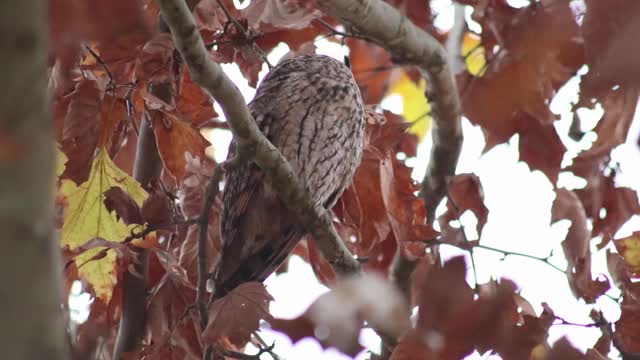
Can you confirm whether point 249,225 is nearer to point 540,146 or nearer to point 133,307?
point 133,307

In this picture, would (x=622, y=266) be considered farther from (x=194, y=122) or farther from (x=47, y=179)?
(x=47, y=179)

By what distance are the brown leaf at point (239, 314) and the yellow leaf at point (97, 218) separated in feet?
1.30

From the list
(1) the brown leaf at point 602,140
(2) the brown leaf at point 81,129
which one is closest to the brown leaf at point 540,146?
(1) the brown leaf at point 602,140

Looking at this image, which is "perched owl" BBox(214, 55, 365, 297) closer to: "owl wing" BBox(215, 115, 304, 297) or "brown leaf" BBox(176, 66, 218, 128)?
"owl wing" BBox(215, 115, 304, 297)

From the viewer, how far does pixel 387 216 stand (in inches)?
107

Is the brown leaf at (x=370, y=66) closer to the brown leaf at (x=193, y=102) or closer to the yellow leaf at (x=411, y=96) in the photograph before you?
the yellow leaf at (x=411, y=96)

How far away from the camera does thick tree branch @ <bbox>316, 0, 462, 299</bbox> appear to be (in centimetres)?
272

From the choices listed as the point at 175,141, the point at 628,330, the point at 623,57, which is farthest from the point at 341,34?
the point at 623,57

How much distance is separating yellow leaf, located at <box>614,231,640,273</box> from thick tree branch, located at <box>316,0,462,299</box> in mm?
839

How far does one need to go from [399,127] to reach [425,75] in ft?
2.13

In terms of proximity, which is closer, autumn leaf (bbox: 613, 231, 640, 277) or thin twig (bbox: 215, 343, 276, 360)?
thin twig (bbox: 215, 343, 276, 360)

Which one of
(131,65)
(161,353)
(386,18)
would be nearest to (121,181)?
(131,65)

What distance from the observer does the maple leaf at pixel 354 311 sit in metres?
1.27

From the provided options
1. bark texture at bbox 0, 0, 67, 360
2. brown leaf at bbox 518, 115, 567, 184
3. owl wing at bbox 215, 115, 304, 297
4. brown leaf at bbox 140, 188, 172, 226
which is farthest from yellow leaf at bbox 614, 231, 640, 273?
bark texture at bbox 0, 0, 67, 360
